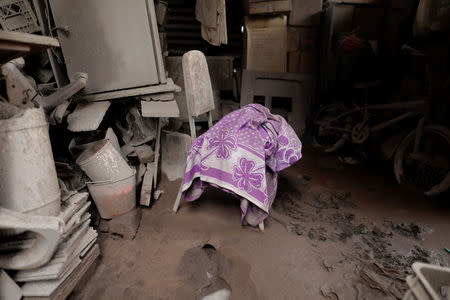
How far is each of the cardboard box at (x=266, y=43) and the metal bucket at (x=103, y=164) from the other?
11.8 feet

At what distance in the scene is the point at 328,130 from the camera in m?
4.71

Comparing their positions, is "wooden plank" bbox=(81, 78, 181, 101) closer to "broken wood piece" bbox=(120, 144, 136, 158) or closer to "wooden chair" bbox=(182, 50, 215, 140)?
"wooden chair" bbox=(182, 50, 215, 140)

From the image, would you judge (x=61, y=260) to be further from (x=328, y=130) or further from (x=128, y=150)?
(x=328, y=130)

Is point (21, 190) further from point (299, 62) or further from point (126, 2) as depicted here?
point (299, 62)

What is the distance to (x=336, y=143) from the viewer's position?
4531mm

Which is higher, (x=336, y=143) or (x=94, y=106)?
(x=94, y=106)

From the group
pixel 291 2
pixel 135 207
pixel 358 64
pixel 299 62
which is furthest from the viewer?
pixel 299 62

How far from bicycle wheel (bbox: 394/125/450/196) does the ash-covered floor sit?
0.67 ft

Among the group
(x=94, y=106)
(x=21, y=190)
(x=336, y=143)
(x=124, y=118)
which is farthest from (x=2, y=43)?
(x=336, y=143)

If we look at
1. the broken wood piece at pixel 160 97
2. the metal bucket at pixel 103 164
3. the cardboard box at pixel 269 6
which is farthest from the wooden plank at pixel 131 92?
the cardboard box at pixel 269 6

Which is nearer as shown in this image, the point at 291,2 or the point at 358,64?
the point at 358,64

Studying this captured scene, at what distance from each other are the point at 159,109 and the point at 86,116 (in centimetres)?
78

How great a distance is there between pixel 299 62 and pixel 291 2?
111 centimetres

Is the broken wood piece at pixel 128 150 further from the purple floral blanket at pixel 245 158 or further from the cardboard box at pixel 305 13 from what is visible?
the cardboard box at pixel 305 13
